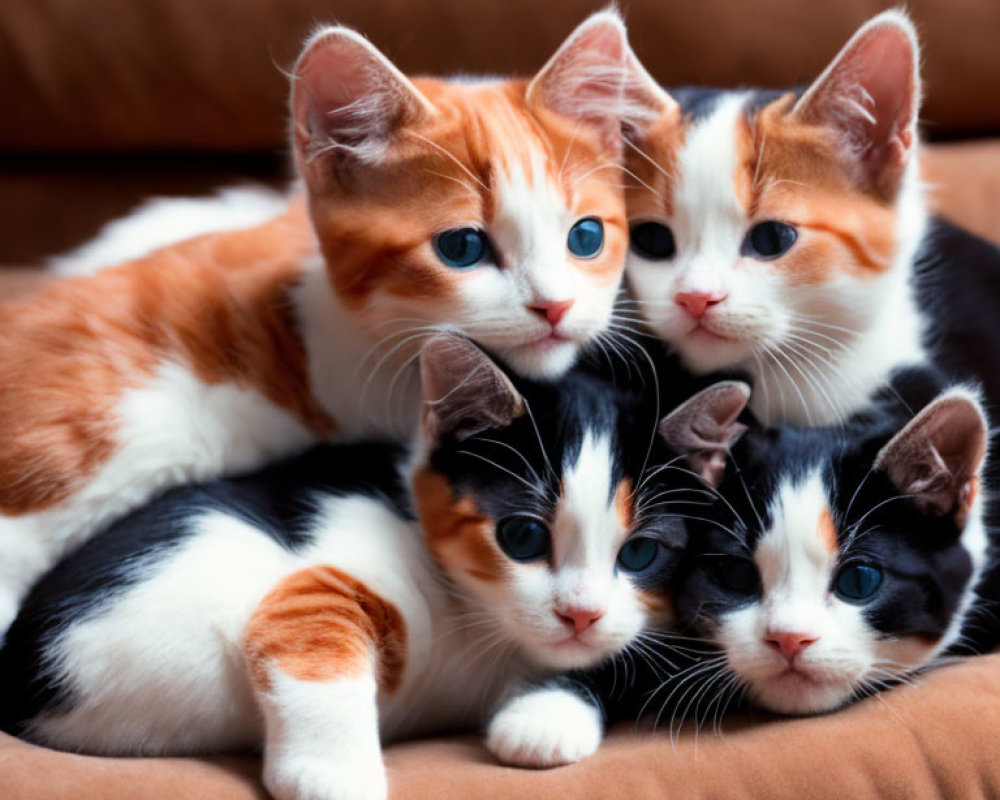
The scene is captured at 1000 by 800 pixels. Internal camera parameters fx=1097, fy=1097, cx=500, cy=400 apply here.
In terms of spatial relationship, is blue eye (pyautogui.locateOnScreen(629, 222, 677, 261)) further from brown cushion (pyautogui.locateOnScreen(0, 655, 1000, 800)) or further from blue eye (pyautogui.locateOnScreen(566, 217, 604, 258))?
brown cushion (pyautogui.locateOnScreen(0, 655, 1000, 800))

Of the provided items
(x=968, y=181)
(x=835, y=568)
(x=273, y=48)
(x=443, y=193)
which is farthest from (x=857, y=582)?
(x=273, y=48)

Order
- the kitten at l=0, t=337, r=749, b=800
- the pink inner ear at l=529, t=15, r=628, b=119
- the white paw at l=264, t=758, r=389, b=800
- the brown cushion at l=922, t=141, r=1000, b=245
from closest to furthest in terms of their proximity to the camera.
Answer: the white paw at l=264, t=758, r=389, b=800
the kitten at l=0, t=337, r=749, b=800
the pink inner ear at l=529, t=15, r=628, b=119
the brown cushion at l=922, t=141, r=1000, b=245

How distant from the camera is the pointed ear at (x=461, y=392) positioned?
1.29 meters

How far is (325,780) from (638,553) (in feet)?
1.50

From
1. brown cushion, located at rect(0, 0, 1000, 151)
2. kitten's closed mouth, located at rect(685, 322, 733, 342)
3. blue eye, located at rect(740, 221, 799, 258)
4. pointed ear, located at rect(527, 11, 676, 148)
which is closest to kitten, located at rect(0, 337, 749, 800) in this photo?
kitten's closed mouth, located at rect(685, 322, 733, 342)

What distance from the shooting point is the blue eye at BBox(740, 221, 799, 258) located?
1.40 meters

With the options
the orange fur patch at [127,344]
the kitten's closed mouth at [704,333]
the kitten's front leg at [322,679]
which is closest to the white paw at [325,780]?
the kitten's front leg at [322,679]

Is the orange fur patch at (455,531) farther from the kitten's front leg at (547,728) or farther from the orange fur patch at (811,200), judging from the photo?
the orange fur patch at (811,200)

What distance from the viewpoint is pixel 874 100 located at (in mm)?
1412

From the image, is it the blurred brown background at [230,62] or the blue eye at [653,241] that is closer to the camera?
the blue eye at [653,241]

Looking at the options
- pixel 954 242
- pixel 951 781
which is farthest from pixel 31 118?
pixel 951 781

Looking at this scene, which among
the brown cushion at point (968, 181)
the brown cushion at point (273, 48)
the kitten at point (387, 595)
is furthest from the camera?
the brown cushion at point (968, 181)

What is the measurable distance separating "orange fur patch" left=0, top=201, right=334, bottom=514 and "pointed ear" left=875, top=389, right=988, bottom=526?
0.77 meters

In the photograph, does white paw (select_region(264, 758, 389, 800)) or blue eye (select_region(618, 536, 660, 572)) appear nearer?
white paw (select_region(264, 758, 389, 800))
